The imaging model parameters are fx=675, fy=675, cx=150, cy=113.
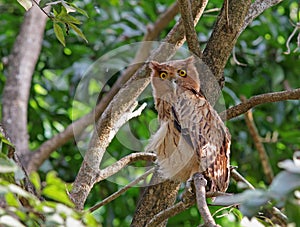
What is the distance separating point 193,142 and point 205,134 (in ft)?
0.16

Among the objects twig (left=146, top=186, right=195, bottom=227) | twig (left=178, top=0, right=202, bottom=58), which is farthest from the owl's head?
twig (left=146, top=186, right=195, bottom=227)

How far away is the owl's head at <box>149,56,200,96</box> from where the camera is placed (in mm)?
2266

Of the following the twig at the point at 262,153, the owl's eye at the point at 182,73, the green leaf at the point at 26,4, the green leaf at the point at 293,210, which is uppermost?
the green leaf at the point at 26,4

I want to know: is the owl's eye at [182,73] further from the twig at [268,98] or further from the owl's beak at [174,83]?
the twig at [268,98]

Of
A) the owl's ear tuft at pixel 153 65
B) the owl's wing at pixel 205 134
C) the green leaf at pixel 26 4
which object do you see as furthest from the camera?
the owl's ear tuft at pixel 153 65

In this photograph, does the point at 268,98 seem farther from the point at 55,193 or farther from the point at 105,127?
the point at 55,193

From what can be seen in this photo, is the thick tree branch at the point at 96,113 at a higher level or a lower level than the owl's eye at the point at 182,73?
lower

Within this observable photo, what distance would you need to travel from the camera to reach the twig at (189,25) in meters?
2.00

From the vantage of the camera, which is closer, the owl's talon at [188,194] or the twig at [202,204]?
the twig at [202,204]

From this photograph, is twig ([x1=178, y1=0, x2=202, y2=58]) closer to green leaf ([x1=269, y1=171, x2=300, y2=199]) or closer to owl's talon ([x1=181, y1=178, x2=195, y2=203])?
owl's talon ([x1=181, y1=178, x2=195, y2=203])

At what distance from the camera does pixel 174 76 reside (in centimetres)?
231

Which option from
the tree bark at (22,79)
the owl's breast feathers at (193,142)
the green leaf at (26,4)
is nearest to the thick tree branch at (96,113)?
the tree bark at (22,79)

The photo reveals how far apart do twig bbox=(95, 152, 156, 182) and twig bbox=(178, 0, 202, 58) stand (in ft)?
1.38

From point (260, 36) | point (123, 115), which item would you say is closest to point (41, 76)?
point (260, 36)
